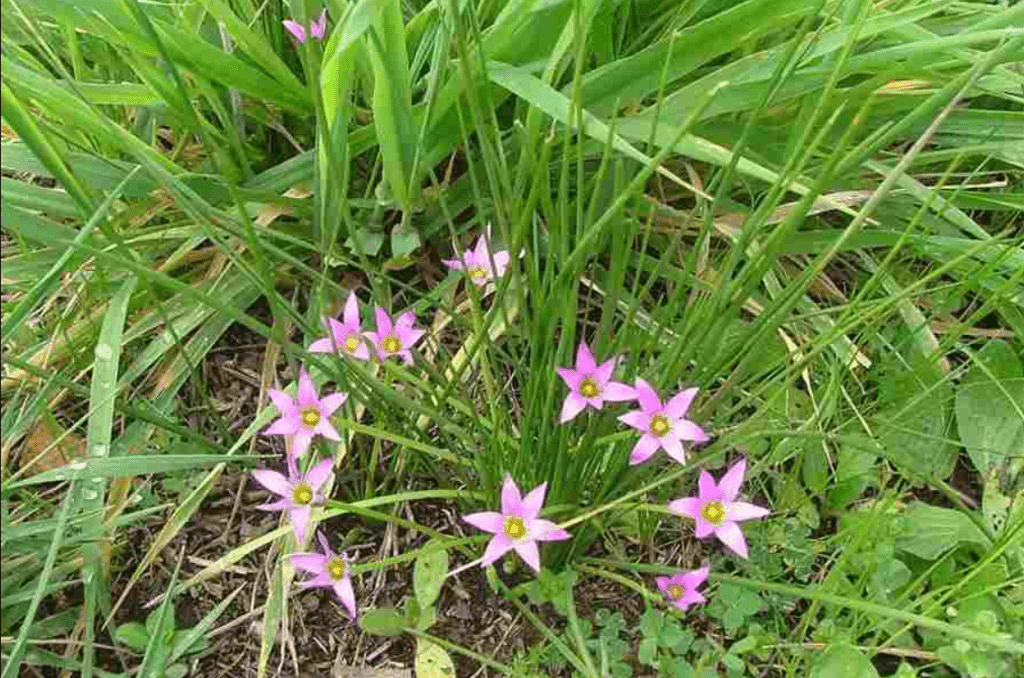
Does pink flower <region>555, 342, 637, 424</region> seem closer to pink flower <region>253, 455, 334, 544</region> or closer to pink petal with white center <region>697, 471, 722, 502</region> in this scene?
pink petal with white center <region>697, 471, 722, 502</region>

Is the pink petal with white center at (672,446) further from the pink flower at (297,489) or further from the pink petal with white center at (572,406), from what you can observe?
the pink flower at (297,489)

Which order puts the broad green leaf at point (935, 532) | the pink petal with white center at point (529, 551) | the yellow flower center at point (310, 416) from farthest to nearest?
the broad green leaf at point (935, 532) < the yellow flower center at point (310, 416) < the pink petal with white center at point (529, 551)

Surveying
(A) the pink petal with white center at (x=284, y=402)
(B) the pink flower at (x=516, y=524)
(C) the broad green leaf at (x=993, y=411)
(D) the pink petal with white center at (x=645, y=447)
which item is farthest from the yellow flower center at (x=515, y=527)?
(C) the broad green leaf at (x=993, y=411)

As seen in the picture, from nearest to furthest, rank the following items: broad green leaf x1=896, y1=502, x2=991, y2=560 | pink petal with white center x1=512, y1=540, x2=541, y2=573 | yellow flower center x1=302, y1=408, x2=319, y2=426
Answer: pink petal with white center x1=512, y1=540, x2=541, y2=573 < yellow flower center x1=302, y1=408, x2=319, y2=426 < broad green leaf x1=896, y1=502, x2=991, y2=560

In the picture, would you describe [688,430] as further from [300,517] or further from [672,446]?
[300,517]

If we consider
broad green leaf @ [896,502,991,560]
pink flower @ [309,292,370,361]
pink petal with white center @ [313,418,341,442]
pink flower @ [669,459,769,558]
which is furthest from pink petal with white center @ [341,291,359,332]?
broad green leaf @ [896,502,991,560]

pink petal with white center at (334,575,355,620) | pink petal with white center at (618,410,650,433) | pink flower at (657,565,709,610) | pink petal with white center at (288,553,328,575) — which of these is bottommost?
pink flower at (657,565,709,610)

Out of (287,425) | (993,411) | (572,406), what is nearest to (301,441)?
(287,425)
